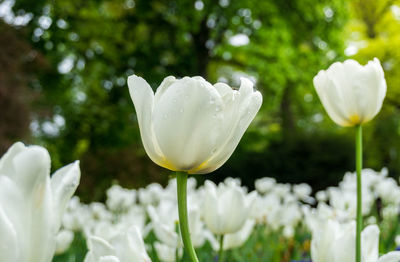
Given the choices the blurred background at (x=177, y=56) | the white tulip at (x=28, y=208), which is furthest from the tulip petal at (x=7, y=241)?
the blurred background at (x=177, y=56)

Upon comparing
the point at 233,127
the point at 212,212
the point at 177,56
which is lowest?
the point at 212,212

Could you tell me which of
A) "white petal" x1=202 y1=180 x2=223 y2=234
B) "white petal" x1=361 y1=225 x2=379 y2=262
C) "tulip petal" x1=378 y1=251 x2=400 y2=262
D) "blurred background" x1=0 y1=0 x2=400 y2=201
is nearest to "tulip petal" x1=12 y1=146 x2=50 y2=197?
"tulip petal" x1=378 y1=251 x2=400 y2=262

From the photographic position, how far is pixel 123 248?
676mm

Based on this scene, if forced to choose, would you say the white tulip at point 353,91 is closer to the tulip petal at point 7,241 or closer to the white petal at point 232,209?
the white petal at point 232,209

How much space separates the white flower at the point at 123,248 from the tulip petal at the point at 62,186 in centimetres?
15

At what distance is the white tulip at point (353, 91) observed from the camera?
Answer: 3.25ft

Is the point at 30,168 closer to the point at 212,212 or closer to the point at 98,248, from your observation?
the point at 98,248

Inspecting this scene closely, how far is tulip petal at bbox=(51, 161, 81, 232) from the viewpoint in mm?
463

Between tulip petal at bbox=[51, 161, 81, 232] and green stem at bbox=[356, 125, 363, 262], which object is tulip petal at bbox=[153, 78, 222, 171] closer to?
tulip petal at bbox=[51, 161, 81, 232]

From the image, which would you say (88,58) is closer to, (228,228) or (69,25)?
(69,25)

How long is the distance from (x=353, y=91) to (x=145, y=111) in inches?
19.5

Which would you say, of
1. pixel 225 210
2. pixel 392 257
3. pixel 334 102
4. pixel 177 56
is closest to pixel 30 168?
pixel 392 257

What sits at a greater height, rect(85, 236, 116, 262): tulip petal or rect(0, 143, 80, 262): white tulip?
rect(0, 143, 80, 262): white tulip

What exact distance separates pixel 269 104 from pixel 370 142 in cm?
517
